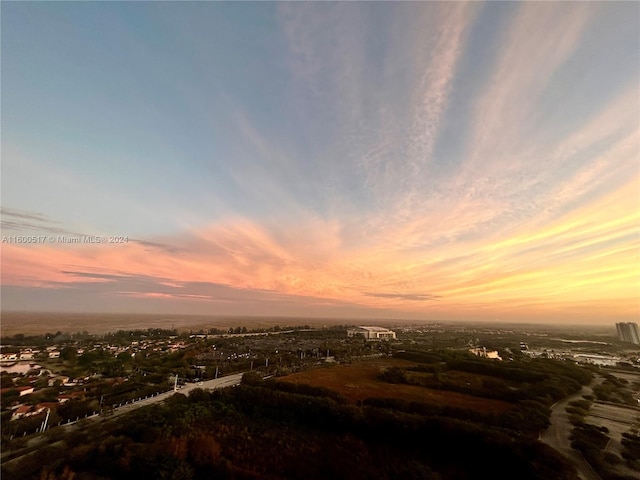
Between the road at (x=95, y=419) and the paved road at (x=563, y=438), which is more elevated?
the paved road at (x=563, y=438)

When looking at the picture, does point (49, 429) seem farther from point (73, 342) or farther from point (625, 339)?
point (625, 339)

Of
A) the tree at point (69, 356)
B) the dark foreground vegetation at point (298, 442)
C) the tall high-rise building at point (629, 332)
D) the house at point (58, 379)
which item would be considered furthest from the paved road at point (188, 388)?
the tall high-rise building at point (629, 332)

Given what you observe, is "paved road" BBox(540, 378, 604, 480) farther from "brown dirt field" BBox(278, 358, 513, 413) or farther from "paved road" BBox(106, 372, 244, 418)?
"paved road" BBox(106, 372, 244, 418)

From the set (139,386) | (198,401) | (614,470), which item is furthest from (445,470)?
(139,386)

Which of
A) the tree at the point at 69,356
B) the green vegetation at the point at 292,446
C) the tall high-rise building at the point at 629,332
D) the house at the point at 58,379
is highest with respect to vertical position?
the tall high-rise building at the point at 629,332

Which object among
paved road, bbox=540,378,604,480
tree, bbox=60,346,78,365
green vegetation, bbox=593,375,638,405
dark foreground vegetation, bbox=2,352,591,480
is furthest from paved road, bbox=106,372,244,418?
green vegetation, bbox=593,375,638,405

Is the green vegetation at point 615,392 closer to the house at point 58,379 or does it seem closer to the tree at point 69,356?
the house at point 58,379
